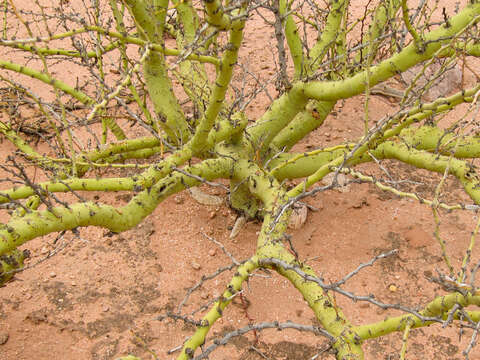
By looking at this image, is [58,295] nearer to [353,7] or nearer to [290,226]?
[290,226]

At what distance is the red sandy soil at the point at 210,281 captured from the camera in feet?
8.88

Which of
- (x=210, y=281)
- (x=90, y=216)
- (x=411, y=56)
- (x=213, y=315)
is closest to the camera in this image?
(x=213, y=315)

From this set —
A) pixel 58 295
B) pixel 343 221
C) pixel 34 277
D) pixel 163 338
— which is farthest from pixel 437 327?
pixel 34 277

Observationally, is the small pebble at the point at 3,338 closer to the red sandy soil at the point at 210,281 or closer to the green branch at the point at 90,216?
the red sandy soil at the point at 210,281

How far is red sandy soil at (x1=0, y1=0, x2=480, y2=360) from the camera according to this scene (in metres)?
Answer: 2.71

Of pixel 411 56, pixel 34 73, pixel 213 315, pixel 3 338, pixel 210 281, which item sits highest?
pixel 34 73

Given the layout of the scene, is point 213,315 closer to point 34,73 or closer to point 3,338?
point 3,338

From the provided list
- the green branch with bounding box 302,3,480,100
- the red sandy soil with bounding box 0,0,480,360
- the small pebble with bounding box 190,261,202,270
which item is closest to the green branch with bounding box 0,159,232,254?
the red sandy soil with bounding box 0,0,480,360

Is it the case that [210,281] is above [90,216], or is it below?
below

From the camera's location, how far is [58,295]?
9.73 feet

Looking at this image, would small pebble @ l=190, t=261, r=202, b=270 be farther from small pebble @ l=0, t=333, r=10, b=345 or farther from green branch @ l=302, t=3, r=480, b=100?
green branch @ l=302, t=3, r=480, b=100

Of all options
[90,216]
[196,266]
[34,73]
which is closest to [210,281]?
[196,266]

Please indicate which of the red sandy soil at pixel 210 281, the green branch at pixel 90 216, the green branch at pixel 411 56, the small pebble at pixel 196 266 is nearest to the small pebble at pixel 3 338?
the red sandy soil at pixel 210 281

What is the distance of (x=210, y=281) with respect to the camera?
10.1 ft
